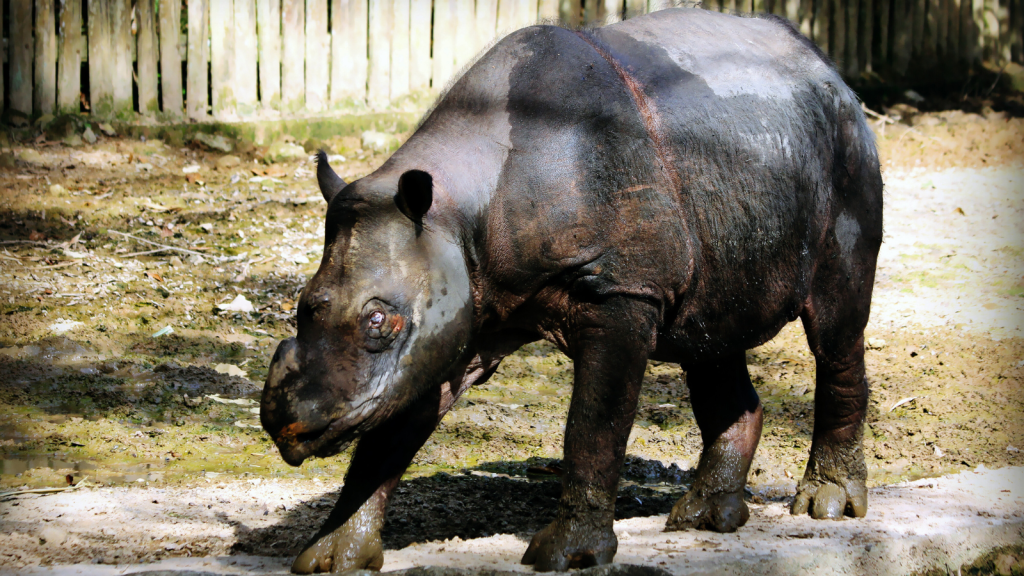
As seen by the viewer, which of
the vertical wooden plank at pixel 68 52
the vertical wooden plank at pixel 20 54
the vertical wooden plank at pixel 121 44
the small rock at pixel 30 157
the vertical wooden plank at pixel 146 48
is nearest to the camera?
the small rock at pixel 30 157

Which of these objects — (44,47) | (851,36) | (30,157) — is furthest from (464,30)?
(851,36)

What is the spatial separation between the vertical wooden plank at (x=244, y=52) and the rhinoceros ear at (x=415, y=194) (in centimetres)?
710

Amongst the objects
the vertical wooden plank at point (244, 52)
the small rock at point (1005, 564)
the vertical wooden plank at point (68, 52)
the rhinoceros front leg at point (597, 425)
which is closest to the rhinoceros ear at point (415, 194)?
the rhinoceros front leg at point (597, 425)

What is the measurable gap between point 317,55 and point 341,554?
7338mm

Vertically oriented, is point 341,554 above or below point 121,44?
below

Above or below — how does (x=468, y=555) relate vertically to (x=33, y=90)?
below

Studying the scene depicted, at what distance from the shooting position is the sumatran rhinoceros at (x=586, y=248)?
323 centimetres

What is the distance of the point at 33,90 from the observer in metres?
9.35

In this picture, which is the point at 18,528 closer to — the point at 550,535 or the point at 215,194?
the point at 550,535

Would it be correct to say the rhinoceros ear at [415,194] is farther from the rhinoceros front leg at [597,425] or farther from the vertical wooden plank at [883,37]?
the vertical wooden plank at [883,37]

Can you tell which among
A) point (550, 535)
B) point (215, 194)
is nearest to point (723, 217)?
point (550, 535)

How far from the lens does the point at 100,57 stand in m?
9.42

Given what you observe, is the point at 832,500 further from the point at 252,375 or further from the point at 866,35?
the point at 866,35

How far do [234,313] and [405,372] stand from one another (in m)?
3.78
